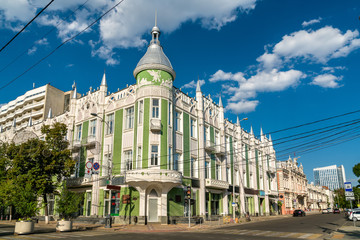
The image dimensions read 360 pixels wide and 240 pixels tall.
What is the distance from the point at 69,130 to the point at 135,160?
13894 millimetres

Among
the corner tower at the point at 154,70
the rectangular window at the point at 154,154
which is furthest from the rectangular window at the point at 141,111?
the rectangular window at the point at 154,154

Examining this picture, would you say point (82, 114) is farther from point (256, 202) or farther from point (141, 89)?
point (256, 202)

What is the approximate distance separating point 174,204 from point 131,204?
4511mm

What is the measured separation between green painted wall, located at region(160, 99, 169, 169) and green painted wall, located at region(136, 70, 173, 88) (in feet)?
7.12

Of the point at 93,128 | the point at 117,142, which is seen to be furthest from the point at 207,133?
the point at 93,128

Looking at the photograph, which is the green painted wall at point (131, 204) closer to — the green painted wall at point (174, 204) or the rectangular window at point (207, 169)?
the green painted wall at point (174, 204)

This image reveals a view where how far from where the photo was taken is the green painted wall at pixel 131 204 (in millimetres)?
29603

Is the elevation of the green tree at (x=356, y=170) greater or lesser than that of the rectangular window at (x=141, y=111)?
lesser

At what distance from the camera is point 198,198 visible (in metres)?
34.2

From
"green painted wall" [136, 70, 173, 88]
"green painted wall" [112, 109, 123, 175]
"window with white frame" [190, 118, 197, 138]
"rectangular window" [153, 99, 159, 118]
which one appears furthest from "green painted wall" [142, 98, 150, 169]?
"window with white frame" [190, 118, 197, 138]

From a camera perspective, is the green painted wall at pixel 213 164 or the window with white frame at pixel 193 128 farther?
the green painted wall at pixel 213 164

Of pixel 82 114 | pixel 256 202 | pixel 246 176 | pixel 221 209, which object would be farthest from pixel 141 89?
pixel 256 202

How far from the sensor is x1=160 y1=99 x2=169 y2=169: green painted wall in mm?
30203

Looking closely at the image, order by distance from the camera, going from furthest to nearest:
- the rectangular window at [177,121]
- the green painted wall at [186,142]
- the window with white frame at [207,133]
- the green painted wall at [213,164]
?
1. the window with white frame at [207,133]
2. the green painted wall at [213,164]
3. the rectangular window at [177,121]
4. the green painted wall at [186,142]
